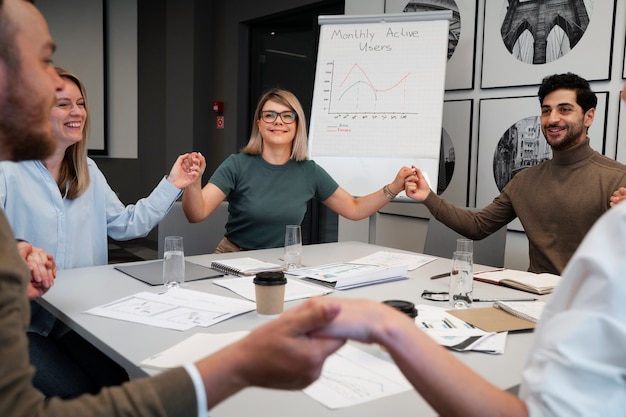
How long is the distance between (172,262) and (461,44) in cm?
270

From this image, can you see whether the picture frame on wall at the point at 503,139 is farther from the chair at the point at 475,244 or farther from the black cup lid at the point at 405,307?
the black cup lid at the point at 405,307

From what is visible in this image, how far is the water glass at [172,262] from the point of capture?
1657 millimetres

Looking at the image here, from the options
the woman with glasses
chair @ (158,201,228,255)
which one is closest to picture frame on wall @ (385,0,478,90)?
the woman with glasses

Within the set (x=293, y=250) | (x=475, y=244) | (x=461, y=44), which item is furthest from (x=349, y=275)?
(x=461, y=44)

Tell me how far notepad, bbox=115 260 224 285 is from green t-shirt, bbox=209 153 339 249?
612 millimetres

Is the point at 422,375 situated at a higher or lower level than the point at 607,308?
lower

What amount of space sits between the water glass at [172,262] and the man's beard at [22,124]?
3.00 feet

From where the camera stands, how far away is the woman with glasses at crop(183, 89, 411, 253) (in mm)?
2596

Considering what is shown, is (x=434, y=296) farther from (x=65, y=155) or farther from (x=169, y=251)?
(x=65, y=155)

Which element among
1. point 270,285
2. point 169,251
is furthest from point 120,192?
point 270,285

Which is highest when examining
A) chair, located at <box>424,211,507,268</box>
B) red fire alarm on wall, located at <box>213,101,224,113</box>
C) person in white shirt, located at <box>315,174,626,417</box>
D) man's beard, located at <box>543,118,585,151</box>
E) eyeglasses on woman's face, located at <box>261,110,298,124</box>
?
red fire alarm on wall, located at <box>213,101,224,113</box>

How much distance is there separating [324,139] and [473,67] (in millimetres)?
1111

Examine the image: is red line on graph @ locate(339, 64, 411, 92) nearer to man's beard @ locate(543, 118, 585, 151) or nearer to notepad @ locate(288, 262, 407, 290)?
man's beard @ locate(543, 118, 585, 151)

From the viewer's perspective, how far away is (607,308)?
63cm
